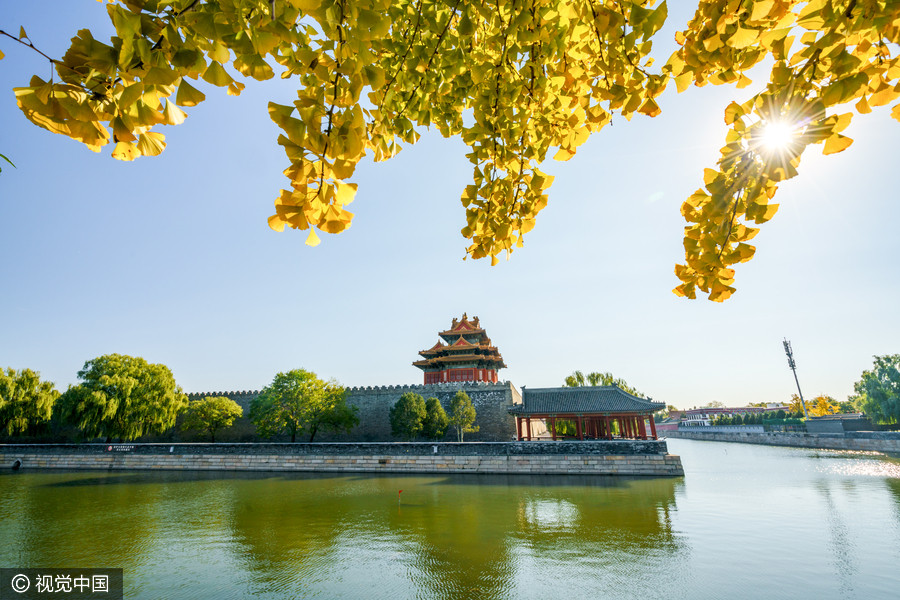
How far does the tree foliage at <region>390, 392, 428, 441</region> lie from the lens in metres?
19.5

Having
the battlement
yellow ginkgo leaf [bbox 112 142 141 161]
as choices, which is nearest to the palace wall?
the battlement

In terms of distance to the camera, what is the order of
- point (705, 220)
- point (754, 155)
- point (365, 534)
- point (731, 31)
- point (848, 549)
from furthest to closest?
point (365, 534) < point (848, 549) < point (705, 220) < point (754, 155) < point (731, 31)

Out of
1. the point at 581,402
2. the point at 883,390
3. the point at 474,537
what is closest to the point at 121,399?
the point at 474,537

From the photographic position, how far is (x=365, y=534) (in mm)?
8336

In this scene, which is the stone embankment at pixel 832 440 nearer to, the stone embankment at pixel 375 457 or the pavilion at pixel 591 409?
the pavilion at pixel 591 409

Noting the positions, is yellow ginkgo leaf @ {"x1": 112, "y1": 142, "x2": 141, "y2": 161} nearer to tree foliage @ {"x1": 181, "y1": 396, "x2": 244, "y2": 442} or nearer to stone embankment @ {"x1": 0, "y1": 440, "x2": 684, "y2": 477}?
stone embankment @ {"x1": 0, "y1": 440, "x2": 684, "y2": 477}

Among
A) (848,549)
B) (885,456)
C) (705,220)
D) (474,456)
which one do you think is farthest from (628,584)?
(885,456)

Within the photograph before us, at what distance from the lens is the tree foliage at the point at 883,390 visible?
86.4 feet

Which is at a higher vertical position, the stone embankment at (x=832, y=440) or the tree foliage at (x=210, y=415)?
the tree foliage at (x=210, y=415)

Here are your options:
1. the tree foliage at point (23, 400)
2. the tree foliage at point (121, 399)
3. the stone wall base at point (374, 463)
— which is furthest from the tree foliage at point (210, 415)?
the tree foliage at point (23, 400)

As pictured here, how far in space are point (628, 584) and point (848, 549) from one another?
495 centimetres

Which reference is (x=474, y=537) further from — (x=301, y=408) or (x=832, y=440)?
(x=832, y=440)

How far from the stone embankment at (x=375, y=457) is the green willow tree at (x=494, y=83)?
15640 mm

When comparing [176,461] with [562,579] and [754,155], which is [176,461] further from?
[754,155]
